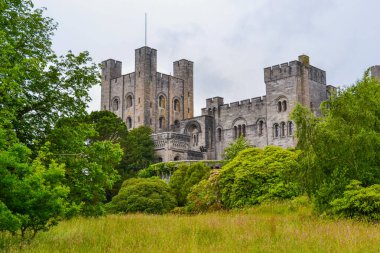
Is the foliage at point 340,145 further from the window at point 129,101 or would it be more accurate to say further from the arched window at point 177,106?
the arched window at point 177,106

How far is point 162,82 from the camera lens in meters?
65.8

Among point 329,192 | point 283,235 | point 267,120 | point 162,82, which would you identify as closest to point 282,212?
point 329,192

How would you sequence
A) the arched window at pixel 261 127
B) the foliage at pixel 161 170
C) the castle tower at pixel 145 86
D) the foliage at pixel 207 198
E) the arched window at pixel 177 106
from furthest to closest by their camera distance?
A: the arched window at pixel 177 106, the castle tower at pixel 145 86, the arched window at pixel 261 127, the foliage at pixel 161 170, the foliage at pixel 207 198

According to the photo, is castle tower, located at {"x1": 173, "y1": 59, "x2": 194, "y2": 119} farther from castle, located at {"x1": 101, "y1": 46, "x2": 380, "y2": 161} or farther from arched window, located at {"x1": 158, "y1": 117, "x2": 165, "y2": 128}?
arched window, located at {"x1": 158, "y1": 117, "x2": 165, "y2": 128}

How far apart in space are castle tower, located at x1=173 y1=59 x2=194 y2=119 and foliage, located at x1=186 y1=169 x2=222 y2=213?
152ft

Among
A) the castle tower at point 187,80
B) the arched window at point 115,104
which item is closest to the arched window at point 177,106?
the castle tower at point 187,80

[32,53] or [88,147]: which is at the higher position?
[32,53]

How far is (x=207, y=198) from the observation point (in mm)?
22266

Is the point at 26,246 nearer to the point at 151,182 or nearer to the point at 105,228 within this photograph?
the point at 105,228

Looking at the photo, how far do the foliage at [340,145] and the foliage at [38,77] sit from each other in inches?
257

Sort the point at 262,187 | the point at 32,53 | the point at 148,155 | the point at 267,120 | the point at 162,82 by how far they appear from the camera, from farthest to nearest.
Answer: the point at 162,82 < the point at 267,120 < the point at 148,155 < the point at 262,187 < the point at 32,53

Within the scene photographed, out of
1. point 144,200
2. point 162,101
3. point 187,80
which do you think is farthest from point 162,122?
point 144,200

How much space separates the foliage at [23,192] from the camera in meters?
9.04

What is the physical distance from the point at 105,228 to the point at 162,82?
53.3 metres
